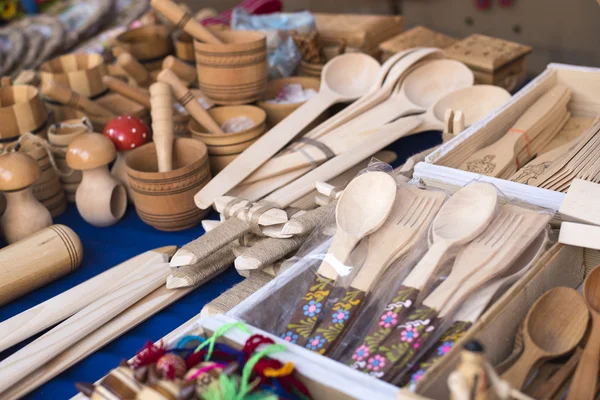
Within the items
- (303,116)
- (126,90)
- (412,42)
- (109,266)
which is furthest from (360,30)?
(109,266)

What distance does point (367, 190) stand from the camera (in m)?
0.96

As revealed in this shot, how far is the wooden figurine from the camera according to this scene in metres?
1.42

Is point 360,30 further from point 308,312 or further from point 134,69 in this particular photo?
point 308,312

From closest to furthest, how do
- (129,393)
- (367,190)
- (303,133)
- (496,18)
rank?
1. (129,393)
2. (367,190)
3. (303,133)
4. (496,18)

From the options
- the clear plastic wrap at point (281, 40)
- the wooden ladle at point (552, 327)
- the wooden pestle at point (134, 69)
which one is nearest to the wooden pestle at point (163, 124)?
the wooden pestle at point (134, 69)

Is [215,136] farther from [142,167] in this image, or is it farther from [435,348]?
[435,348]

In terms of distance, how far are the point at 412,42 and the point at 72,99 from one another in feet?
3.29

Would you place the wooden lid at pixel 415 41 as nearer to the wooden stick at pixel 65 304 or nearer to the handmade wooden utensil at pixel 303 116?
the handmade wooden utensil at pixel 303 116

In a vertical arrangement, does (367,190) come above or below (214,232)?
above

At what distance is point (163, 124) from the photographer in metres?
1.37

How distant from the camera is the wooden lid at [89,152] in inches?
51.3

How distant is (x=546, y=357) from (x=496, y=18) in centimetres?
264

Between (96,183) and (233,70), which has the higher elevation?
(233,70)

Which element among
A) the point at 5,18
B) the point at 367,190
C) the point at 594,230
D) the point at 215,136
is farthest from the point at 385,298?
the point at 5,18
